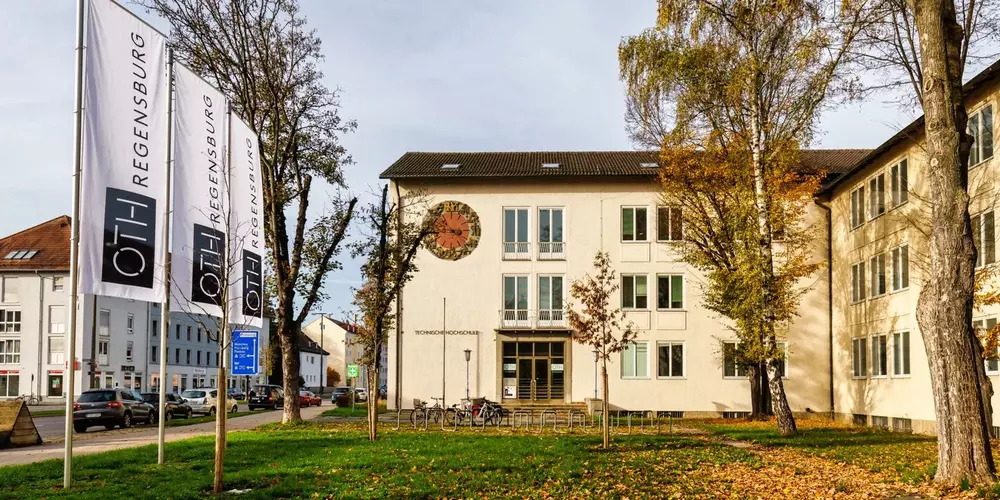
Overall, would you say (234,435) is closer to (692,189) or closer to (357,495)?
(357,495)

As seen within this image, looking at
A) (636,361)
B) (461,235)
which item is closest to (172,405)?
(461,235)

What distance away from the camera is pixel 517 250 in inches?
1586

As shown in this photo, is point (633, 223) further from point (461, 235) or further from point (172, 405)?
point (172, 405)

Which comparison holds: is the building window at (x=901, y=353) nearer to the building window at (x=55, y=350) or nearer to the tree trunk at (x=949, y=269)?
the tree trunk at (x=949, y=269)

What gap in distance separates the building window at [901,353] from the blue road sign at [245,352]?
19.3m

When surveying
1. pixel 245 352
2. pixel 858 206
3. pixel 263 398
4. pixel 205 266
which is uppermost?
pixel 858 206

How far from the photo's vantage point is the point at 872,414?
31.6 m

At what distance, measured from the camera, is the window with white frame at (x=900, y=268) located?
91.6 feet

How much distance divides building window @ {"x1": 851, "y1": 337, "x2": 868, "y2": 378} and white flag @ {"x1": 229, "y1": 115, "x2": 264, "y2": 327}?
2285 centimetres

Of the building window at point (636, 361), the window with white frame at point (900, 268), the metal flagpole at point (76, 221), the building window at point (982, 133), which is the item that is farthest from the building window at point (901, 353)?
the metal flagpole at point (76, 221)

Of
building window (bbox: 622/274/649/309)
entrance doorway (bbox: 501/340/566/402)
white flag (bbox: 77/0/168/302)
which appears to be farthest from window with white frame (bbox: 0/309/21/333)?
white flag (bbox: 77/0/168/302)

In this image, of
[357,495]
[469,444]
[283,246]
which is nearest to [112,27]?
[357,495]

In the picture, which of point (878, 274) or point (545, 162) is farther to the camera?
point (545, 162)

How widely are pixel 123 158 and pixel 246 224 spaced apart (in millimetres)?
4879
